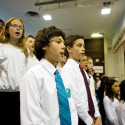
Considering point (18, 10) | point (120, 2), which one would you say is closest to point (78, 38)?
point (120, 2)

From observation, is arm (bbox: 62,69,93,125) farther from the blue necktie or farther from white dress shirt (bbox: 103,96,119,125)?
white dress shirt (bbox: 103,96,119,125)

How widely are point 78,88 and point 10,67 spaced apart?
0.77m

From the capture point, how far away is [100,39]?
22.9ft

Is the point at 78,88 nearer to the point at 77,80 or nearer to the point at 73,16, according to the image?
the point at 77,80

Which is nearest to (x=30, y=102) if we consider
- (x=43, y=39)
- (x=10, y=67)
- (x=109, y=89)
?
(x=43, y=39)

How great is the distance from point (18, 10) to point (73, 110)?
4010 mm

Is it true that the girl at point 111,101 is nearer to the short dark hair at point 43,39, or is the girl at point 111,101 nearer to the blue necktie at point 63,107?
the blue necktie at point 63,107

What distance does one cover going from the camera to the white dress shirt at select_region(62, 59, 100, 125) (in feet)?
4.54

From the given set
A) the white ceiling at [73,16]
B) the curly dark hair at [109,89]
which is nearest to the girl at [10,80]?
the curly dark hair at [109,89]

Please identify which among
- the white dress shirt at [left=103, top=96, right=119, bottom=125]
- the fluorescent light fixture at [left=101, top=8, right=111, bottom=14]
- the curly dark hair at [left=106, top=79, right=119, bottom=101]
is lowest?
the white dress shirt at [left=103, top=96, right=119, bottom=125]

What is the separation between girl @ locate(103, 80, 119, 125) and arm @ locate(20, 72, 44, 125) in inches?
80.0

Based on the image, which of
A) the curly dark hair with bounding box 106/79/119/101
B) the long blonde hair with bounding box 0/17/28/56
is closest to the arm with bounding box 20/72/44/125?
the long blonde hair with bounding box 0/17/28/56

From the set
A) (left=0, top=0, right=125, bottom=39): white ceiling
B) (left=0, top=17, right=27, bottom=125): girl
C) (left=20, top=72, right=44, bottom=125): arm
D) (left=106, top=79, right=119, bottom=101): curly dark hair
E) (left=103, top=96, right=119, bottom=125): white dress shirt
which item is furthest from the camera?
(left=0, top=0, right=125, bottom=39): white ceiling

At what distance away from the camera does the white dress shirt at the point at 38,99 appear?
0.86 meters
